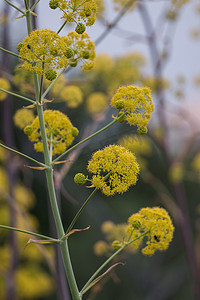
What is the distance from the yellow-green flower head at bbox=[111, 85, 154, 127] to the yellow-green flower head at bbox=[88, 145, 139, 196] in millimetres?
92

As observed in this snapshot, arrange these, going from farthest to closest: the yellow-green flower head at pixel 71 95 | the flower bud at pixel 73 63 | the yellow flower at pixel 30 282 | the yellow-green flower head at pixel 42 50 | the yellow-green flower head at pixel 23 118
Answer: the yellow flower at pixel 30 282
the yellow-green flower head at pixel 71 95
the yellow-green flower head at pixel 23 118
the flower bud at pixel 73 63
the yellow-green flower head at pixel 42 50

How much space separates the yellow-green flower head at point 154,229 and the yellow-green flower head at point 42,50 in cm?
50

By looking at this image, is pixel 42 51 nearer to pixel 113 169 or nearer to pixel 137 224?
pixel 113 169

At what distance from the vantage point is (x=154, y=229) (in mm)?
1077

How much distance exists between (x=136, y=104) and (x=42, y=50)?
28cm

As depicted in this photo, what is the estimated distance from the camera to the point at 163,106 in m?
3.17

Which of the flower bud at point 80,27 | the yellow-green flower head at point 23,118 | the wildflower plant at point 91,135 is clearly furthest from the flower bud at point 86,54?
the yellow-green flower head at point 23,118

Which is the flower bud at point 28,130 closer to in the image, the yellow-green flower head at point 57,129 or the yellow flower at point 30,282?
the yellow-green flower head at point 57,129

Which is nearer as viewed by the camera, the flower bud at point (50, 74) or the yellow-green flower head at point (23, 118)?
the flower bud at point (50, 74)

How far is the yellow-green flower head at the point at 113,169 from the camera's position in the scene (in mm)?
934

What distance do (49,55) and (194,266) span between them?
248 cm

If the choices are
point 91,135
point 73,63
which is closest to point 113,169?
point 91,135

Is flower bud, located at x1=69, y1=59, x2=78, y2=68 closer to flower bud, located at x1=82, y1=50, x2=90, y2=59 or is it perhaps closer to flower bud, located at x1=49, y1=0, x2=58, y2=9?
flower bud, located at x1=82, y1=50, x2=90, y2=59

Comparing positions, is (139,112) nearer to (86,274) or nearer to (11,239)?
(11,239)
